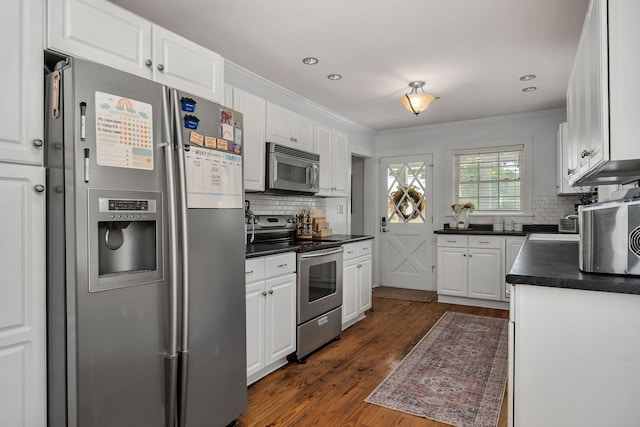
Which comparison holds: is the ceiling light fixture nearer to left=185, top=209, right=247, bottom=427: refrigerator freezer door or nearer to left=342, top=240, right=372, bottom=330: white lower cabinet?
left=342, top=240, right=372, bottom=330: white lower cabinet

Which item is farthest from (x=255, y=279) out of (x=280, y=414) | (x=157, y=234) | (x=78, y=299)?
(x=78, y=299)

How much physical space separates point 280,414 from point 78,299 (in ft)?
4.43

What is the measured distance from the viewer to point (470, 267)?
4902 mm

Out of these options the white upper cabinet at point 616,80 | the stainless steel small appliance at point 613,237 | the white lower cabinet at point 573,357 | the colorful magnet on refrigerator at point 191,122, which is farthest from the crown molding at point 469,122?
the colorful magnet on refrigerator at point 191,122

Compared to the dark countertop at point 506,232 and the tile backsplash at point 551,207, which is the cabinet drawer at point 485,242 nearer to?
the dark countertop at point 506,232

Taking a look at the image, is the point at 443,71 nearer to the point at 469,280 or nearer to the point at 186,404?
the point at 469,280

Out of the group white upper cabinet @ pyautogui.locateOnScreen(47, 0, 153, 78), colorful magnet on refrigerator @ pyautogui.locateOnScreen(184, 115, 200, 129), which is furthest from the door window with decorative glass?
white upper cabinet @ pyautogui.locateOnScreen(47, 0, 153, 78)

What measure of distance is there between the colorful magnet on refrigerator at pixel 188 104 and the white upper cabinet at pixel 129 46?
0.24 metres

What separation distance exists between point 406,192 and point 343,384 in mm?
3767

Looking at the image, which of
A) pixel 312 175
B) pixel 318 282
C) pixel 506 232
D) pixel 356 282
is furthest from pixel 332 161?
pixel 506 232

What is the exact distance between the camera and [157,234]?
67.6 inches

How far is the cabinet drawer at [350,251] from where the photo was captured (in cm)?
379

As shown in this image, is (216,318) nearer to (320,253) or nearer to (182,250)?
(182,250)

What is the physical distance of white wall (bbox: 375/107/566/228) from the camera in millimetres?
5000
